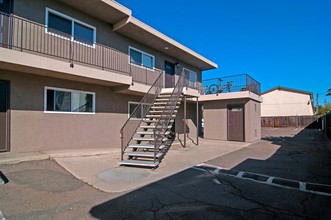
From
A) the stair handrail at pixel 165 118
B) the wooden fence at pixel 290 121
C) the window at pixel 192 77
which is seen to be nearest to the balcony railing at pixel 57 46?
the stair handrail at pixel 165 118

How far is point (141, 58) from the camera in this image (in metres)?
12.4

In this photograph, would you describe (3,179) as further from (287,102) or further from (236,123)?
(287,102)

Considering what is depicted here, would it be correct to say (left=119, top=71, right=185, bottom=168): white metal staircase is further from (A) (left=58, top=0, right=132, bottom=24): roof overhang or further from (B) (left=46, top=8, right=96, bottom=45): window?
(A) (left=58, top=0, right=132, bottom=24): roof overhang

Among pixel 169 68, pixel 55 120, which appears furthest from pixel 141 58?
pixel 55 120

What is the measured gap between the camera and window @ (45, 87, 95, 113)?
8273 mm

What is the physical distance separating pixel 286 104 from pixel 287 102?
38 centimetres

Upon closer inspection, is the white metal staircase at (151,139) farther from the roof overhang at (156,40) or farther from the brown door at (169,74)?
the roof overhang at (156,40)

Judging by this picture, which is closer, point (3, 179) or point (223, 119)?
point (3, 179)

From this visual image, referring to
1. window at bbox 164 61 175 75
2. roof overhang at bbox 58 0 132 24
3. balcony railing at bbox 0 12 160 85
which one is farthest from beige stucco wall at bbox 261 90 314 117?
roof overhang at bbox 58 0 132 24

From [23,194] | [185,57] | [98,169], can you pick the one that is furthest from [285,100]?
[23,194]

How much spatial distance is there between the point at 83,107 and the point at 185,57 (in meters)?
8.80

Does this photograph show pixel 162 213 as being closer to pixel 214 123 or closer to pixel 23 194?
pixel 23 194

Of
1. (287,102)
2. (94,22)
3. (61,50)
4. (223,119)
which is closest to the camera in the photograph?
(61,50)

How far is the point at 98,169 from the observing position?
6.63 metres
